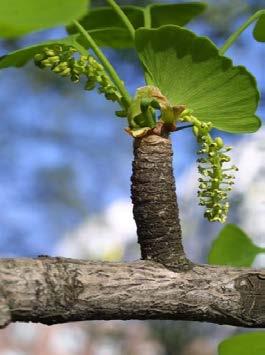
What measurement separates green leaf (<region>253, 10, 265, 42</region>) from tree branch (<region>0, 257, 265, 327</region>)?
86 mm

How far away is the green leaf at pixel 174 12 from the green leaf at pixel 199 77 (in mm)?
99

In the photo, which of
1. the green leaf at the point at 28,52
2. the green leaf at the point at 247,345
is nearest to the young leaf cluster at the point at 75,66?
the green leaf at the point at 28,52

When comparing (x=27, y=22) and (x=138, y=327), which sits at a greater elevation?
(x=138, y=327)

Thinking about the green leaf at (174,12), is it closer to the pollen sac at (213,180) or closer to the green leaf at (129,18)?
the green leaf at (129,18)

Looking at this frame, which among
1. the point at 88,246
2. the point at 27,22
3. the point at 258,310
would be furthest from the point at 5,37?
the point at 88,246

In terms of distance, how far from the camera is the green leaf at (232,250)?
351 millimetres

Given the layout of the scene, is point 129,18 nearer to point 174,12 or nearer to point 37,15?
point 174,12

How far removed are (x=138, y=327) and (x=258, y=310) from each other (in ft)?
3.78

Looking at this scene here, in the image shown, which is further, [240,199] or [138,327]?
[138,327]

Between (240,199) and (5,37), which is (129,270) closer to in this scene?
(5,37)

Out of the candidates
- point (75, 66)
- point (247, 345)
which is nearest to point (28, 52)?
point (75, 66)

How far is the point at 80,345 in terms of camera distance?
1.32 meters

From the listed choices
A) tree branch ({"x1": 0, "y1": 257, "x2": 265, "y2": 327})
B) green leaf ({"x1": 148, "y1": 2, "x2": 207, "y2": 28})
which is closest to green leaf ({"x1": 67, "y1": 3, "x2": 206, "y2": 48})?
green leaf ({"x1": 148, "y1": 2, "x2": 207, "y2": 28})

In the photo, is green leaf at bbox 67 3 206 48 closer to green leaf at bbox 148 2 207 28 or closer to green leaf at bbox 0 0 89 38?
green leaf at bbox 148 2 207 28
